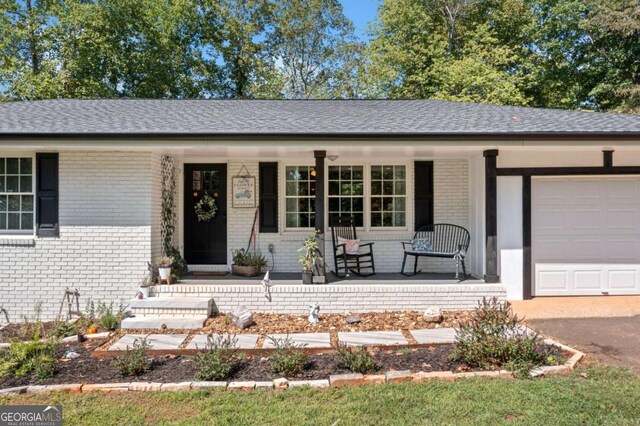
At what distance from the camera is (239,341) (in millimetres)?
5168

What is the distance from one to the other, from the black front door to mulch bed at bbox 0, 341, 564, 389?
362 centimetres

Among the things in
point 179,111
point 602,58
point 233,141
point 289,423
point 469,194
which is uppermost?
point 602,58

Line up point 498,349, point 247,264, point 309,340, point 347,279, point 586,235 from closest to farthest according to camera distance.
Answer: point 498,349
point 309,340
point 586,235
point 347,279
point 247,264

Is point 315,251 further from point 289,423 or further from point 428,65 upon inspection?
point 428,65

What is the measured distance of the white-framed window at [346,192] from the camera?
8.37 m

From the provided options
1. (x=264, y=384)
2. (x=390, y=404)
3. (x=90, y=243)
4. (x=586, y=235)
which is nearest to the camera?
(x=390, y=404)

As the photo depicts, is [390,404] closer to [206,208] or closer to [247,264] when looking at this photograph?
[247,264]

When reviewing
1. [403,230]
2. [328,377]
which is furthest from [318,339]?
[403,230]

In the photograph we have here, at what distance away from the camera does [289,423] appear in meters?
3.19

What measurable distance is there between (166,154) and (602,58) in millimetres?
17872

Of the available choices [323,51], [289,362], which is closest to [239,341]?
[289,362]

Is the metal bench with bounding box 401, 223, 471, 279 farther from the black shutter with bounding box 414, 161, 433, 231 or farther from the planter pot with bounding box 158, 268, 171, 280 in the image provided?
the planter pot with bounding box 158, 268, 171, 280

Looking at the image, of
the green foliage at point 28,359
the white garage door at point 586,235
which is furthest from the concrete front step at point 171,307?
the white garage door at point 586,235

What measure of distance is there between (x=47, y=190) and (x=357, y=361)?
18.4 feet
